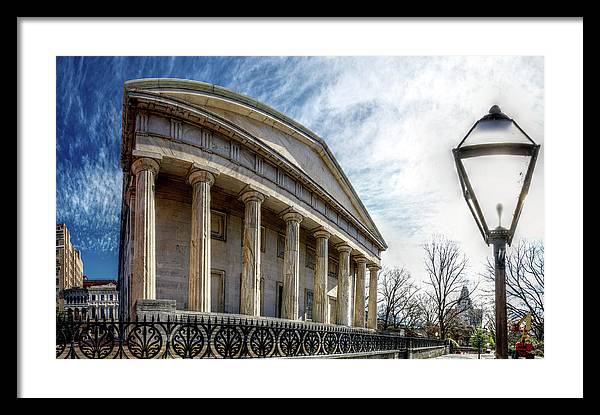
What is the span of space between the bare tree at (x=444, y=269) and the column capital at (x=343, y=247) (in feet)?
30.9

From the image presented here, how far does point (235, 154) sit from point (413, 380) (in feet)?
39.8

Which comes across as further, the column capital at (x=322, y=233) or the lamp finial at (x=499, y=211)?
the column capital at (x=322, y=233)

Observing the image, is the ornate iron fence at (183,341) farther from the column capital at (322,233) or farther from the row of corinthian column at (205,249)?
the column capital at (322,233)

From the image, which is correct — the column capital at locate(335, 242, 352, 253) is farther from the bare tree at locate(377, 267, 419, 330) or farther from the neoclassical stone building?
the bare tree at locate(377, 267, 419, 330)

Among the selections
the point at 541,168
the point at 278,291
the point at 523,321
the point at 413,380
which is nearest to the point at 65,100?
the point at 413,380

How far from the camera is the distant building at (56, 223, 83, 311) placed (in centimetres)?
1431

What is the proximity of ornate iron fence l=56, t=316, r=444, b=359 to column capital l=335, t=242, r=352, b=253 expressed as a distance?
13.4 metres

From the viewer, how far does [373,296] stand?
36906 millimetres

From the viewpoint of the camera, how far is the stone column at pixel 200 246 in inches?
776

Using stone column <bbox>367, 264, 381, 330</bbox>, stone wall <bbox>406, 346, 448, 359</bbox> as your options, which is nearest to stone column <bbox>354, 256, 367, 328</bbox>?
stone column <bbox>367, 264, 381, 330</bbox>

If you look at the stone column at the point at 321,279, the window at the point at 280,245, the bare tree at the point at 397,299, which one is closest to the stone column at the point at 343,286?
the bare tree at the point at 397,299

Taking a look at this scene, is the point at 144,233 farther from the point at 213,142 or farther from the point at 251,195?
the point at 251,195
